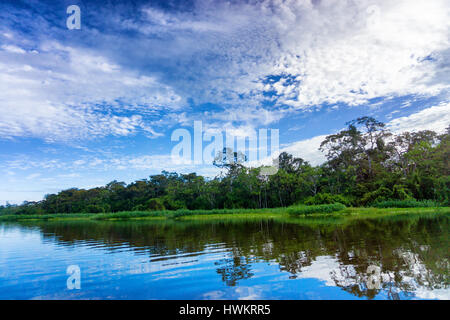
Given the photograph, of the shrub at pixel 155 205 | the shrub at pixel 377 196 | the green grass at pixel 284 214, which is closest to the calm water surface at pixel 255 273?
the green grass at pixel 284 214

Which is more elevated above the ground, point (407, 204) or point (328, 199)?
point (328, 199)

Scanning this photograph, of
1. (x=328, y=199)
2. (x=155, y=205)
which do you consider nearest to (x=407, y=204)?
(x=328, y=199)

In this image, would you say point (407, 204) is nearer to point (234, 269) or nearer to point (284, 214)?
point (284, 214)

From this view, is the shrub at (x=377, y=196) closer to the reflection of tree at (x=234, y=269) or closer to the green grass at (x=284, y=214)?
the green grass at (x=284, y=214)

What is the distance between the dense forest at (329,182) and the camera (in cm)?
3469

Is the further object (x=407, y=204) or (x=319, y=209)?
(x=319, y=209)

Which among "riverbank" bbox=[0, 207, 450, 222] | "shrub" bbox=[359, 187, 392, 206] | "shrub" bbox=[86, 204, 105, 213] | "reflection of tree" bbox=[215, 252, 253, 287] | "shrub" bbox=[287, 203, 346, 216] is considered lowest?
"shrub" bbox=[86, 204, 105, 213]

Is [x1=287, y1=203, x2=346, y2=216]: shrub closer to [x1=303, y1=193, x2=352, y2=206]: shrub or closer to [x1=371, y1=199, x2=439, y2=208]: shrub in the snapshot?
[x1=303, y1=193, x2=352, y2=206]: shrub

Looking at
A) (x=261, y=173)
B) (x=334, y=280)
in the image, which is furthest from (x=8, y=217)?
(x=334, y=280)

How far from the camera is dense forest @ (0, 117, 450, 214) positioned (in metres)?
34.7

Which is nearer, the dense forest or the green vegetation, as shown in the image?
the green vegetation

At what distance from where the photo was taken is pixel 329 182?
1673 inches

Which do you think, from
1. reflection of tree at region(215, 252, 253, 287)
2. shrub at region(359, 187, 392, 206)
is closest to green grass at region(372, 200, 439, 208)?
shrub at region(359, 187, 392, 206)
